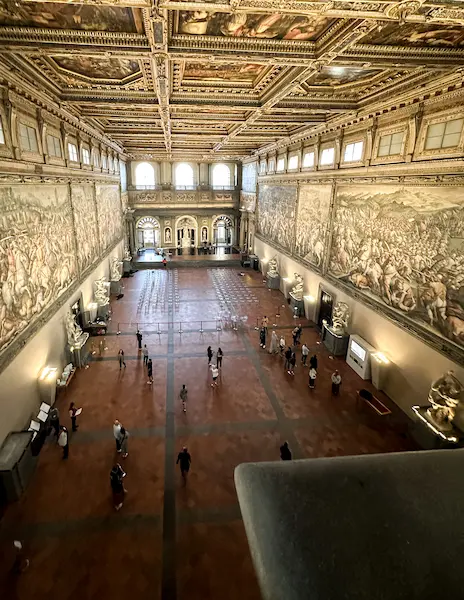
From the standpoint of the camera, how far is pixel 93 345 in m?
15.2

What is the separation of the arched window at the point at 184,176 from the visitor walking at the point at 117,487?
29142mm

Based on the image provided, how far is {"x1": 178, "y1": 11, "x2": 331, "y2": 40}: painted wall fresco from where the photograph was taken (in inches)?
240

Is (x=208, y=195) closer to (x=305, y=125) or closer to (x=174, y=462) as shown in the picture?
(x=305, y=125)

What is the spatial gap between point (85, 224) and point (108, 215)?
595cm

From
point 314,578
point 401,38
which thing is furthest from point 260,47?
point 314,578

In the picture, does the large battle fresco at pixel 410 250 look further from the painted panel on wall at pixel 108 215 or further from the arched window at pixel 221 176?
the arched window at pixel 221 176

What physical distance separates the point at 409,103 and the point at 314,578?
12.4m

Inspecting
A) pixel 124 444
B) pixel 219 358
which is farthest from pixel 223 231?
pixel 124 444

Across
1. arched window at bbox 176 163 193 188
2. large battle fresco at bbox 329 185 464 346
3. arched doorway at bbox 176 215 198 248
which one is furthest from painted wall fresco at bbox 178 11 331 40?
arched doorway at bbox 176 215 198 248

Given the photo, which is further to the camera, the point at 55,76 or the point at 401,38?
the point at 55,76

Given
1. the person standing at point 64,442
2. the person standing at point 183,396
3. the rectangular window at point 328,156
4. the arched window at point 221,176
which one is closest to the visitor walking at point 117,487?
the person standing at point 64,442

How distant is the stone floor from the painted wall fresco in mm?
9610

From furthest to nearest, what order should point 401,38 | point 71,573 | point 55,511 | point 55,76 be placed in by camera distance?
point 55,76, point 55,511, point 401,38, point 71,573

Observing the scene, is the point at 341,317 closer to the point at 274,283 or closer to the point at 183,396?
the point at 183,396
